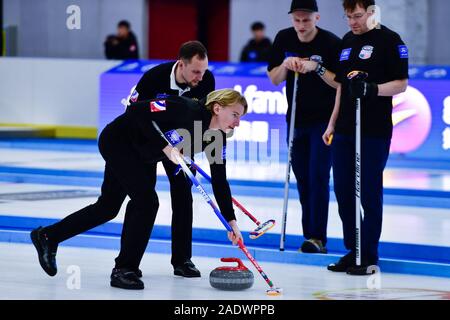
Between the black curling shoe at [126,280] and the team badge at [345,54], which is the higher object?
the team badge at [345,54]

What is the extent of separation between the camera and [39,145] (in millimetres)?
14094

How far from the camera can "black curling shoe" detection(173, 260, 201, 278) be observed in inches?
239

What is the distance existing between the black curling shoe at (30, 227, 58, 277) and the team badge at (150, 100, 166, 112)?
99 cm

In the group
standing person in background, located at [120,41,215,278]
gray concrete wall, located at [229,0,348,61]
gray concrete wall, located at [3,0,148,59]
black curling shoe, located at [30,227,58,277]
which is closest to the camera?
standing person in background, located at [120,41,215,278]

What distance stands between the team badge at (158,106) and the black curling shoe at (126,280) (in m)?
0.88

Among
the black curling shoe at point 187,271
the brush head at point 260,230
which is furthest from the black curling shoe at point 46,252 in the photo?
the brush head at point 260,230

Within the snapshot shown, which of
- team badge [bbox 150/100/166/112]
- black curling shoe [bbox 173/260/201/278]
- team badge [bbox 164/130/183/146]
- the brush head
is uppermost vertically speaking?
team badge [bbox 150/100/166/112]

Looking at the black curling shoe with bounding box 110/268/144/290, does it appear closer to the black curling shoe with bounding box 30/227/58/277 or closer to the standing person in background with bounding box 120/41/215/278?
the standing person in background with bounding box 120/41/215/278

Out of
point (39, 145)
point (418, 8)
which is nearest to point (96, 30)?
point (39, 145)

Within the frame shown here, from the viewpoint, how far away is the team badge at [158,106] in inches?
218

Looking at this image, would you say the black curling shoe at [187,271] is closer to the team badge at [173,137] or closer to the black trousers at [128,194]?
the black trousers at [128,194]

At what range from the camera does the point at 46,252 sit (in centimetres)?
587

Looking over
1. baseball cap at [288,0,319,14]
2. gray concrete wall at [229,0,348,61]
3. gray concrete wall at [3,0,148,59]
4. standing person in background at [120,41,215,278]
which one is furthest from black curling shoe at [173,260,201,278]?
gray concrete wall at [3,0,148,59]

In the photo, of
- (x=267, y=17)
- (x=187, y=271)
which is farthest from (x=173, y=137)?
(x=267, y=17)
